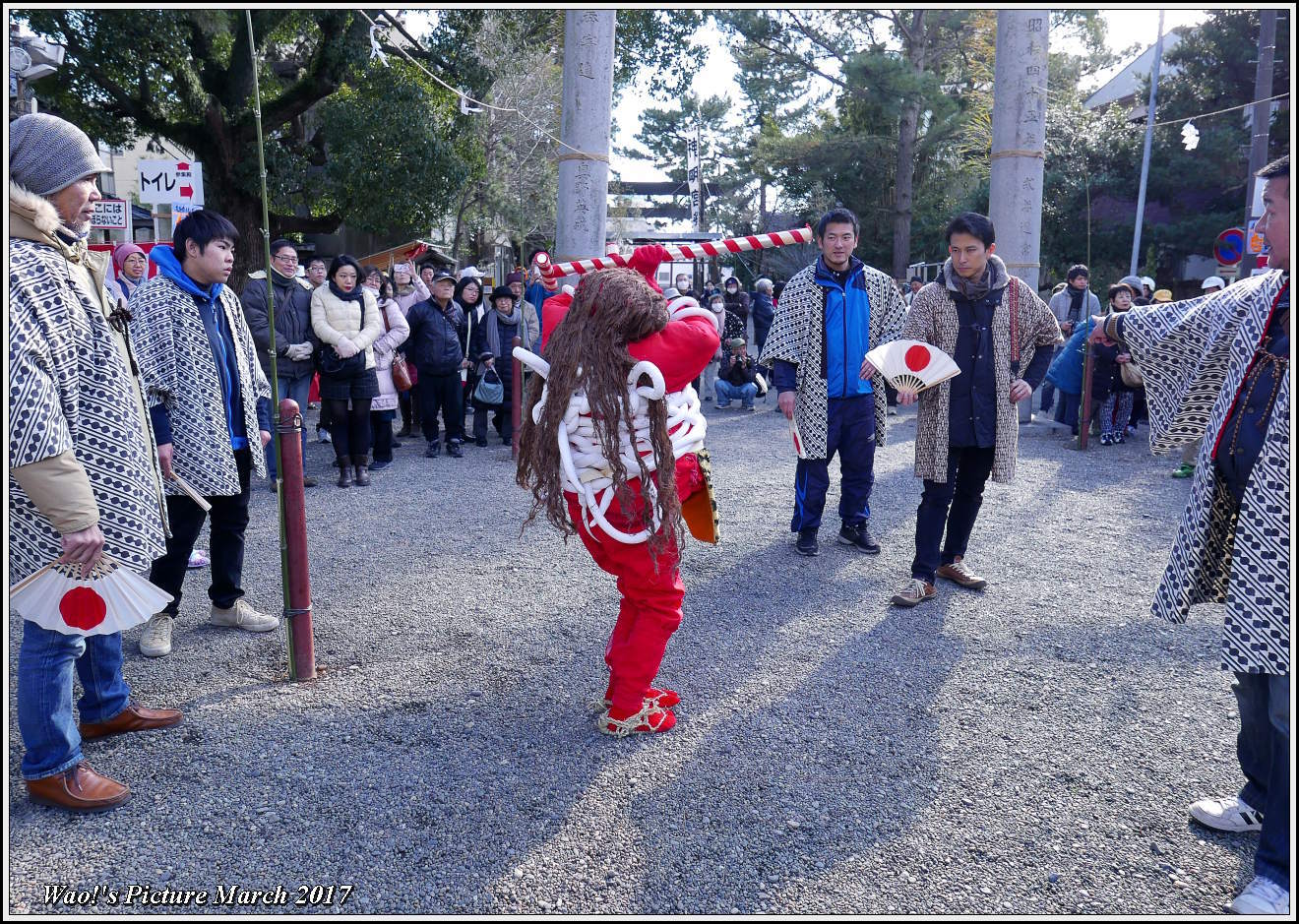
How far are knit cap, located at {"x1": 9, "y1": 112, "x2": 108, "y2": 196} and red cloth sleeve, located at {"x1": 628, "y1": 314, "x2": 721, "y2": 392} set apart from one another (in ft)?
5.67

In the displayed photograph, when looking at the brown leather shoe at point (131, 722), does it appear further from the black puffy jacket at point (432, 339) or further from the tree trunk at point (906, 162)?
the tree trunk at point (906, 162)

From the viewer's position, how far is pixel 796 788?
294 cm

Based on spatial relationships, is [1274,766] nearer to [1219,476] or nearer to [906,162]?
[1219,476]

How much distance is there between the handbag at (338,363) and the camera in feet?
24.1

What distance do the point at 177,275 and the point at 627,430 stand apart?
7.12 ft

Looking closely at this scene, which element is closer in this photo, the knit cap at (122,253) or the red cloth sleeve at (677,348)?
the red cloth sleeve at (677,348)

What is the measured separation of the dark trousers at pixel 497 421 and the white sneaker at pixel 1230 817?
7.53 metres

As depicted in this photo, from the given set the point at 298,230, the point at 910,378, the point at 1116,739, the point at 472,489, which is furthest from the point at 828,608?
the point at 298,230

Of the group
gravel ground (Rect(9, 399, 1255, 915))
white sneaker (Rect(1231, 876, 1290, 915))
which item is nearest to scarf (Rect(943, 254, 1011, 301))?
gravel ground (Rect(9, 399, 1255, 915))

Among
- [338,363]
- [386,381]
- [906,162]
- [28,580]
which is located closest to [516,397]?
[386,381]

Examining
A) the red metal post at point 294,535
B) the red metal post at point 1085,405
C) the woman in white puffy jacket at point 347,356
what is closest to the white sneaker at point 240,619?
the red metal post at point 294,535

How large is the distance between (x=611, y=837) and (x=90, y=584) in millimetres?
1703

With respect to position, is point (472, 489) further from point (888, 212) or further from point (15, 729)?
point (888, 212)

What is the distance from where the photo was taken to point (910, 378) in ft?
14.7
